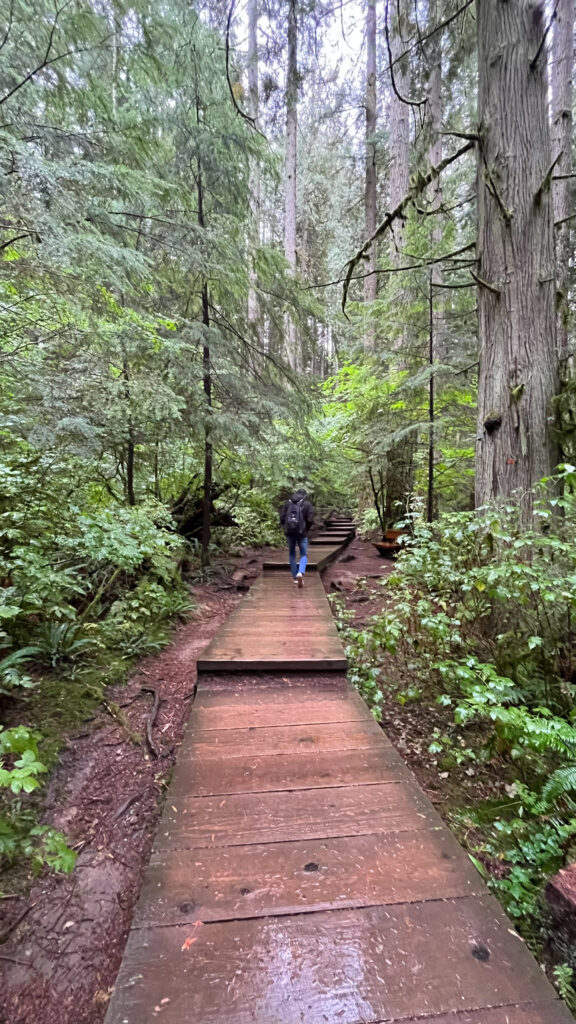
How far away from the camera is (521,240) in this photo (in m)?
3.70

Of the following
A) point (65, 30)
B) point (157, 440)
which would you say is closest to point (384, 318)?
point (157, 440)

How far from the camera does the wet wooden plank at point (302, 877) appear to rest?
144cm

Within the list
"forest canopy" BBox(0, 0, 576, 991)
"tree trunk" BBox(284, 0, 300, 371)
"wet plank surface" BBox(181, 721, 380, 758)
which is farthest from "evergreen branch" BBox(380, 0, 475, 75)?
"wet plank surface" BBox(181, 721, 380, 758)

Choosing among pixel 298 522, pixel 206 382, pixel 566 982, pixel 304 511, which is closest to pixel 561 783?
pixel 566 982

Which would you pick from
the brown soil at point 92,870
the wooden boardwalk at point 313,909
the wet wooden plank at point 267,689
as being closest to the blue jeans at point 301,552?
the brown soil at point 92,870

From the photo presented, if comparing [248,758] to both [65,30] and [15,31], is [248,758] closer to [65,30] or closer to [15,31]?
[15,31]

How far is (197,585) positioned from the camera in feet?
22.7

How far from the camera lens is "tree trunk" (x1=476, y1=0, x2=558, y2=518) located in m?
3.66

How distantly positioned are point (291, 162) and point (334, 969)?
781 inches

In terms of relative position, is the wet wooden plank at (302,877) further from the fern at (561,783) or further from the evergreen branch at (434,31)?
the evergreen branch at (434,31)

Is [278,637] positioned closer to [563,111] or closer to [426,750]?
[426,750]

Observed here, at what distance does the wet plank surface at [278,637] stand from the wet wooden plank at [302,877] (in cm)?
172

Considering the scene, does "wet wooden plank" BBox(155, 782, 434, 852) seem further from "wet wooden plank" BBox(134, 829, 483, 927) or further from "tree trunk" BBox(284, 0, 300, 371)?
"tree trunk" BBox(284, 0, 300, 371)

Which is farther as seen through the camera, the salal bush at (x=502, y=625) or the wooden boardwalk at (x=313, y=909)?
the salal bush at (x=502, y=625)
